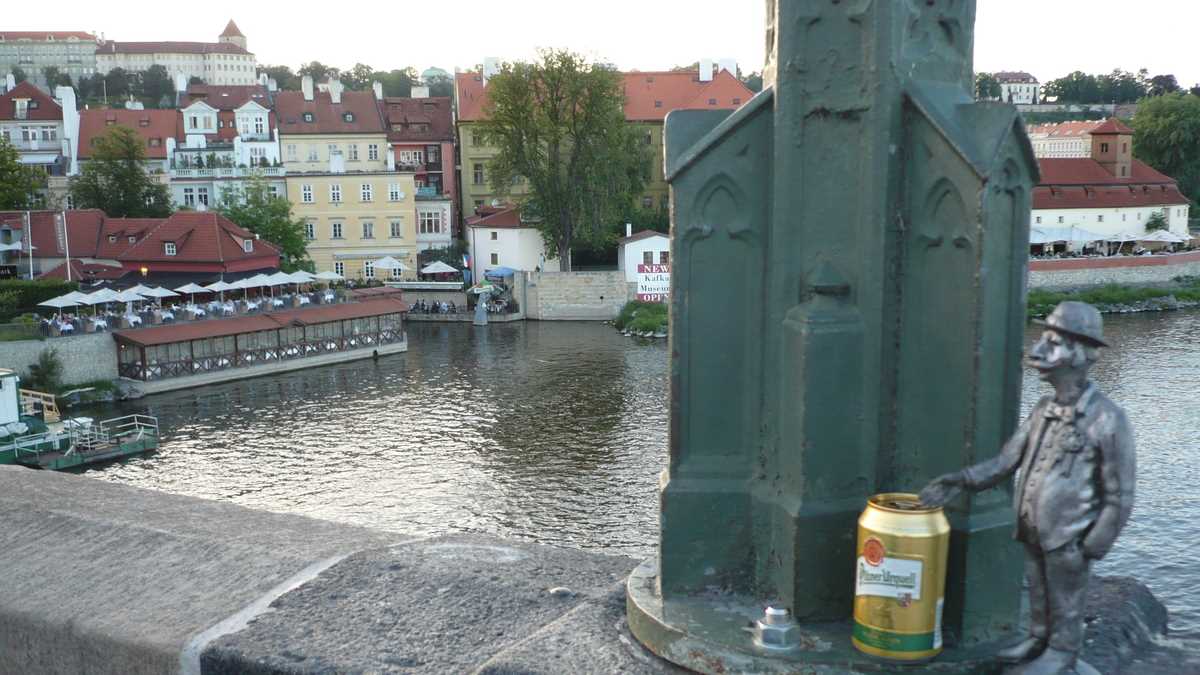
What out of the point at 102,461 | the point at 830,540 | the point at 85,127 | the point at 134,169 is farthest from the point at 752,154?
the point at 85,127

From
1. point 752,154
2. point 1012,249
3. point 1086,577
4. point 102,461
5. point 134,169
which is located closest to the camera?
point 1086,577

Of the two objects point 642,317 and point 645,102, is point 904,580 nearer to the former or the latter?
point 642,317

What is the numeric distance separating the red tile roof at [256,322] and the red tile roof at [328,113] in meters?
17.0

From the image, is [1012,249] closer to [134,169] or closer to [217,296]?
[217,296]

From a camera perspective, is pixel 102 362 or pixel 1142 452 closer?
pixel 1142 452

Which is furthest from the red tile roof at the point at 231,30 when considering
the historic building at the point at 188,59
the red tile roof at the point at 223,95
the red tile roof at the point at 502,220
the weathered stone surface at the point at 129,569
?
the weathered stone surface at the point at 129,569

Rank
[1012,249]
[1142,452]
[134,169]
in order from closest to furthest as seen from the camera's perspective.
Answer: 1. [1012,249]
2. [1142,452]
3. [134,169]

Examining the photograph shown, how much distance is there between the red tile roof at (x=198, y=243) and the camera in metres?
41.0

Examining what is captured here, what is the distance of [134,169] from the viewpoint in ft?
169

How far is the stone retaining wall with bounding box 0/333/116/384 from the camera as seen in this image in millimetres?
31688

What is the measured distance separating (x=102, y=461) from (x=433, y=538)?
2280 cm

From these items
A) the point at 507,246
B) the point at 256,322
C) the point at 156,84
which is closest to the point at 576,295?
the point at 507,246

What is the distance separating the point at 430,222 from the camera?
57.4 m

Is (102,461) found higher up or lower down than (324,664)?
lower down
